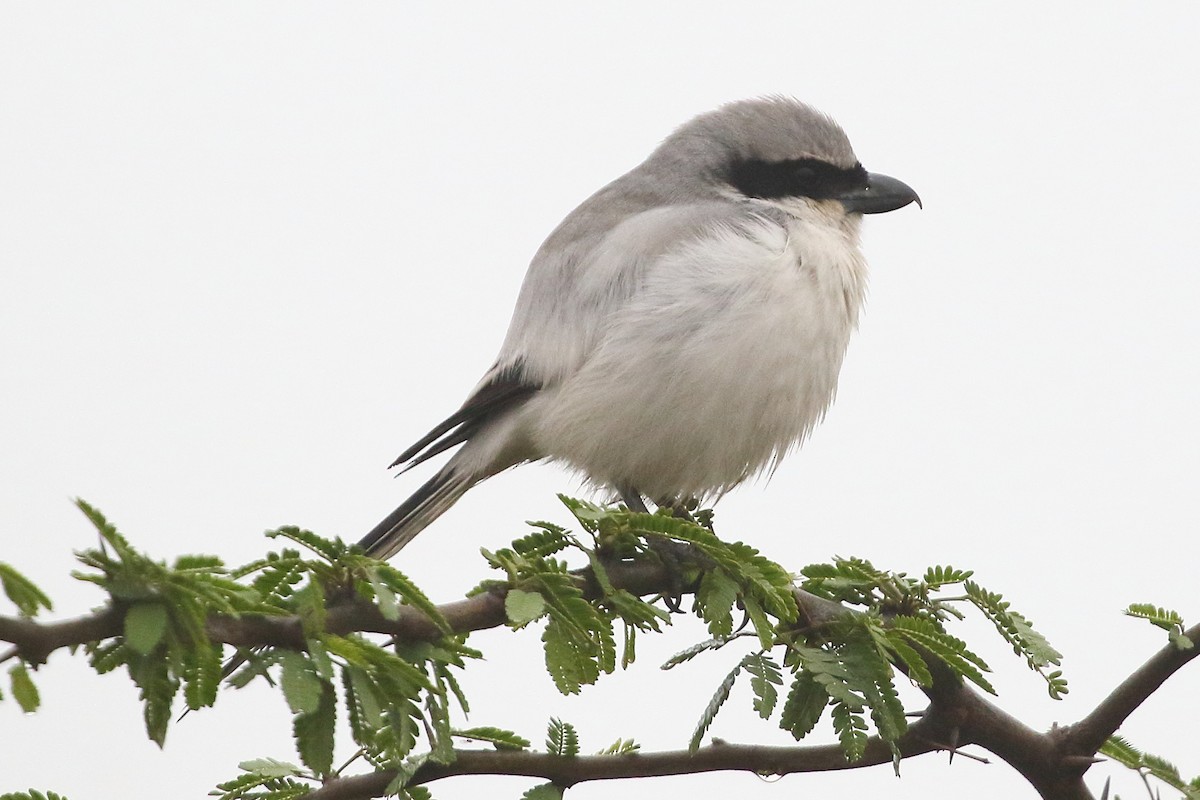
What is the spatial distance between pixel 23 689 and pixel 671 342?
2.13 metres

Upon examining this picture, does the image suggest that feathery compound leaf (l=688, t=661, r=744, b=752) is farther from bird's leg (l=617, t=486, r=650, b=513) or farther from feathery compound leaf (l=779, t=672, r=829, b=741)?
bird's leg (l=617, t=486, r=650, b=513)

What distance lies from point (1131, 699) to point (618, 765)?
0.81 meters

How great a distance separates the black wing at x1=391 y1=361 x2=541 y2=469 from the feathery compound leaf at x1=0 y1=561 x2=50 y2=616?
2172mm

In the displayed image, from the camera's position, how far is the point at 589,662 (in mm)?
2000

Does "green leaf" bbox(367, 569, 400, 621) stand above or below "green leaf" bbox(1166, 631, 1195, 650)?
above

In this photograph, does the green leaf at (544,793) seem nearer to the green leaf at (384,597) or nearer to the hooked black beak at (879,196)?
the green leaf at (384,597)

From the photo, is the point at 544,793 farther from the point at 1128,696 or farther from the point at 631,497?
the point at 631,497

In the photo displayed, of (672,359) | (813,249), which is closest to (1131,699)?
(672,359)

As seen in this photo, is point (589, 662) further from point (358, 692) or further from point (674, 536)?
point (358, 692)

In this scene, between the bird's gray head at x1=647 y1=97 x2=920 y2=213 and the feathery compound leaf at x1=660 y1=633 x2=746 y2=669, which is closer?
the feathery compound leaf at x1=660 y1=633 x2=746 y2=669

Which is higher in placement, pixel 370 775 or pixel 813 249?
pixel 813 249

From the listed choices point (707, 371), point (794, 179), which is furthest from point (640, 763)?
point (794, 179)

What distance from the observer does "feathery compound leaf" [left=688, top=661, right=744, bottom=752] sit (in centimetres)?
204

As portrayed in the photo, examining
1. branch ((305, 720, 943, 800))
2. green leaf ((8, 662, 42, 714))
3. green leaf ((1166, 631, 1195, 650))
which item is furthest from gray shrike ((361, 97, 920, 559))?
green leaf ((8, 662, 42, 714))
